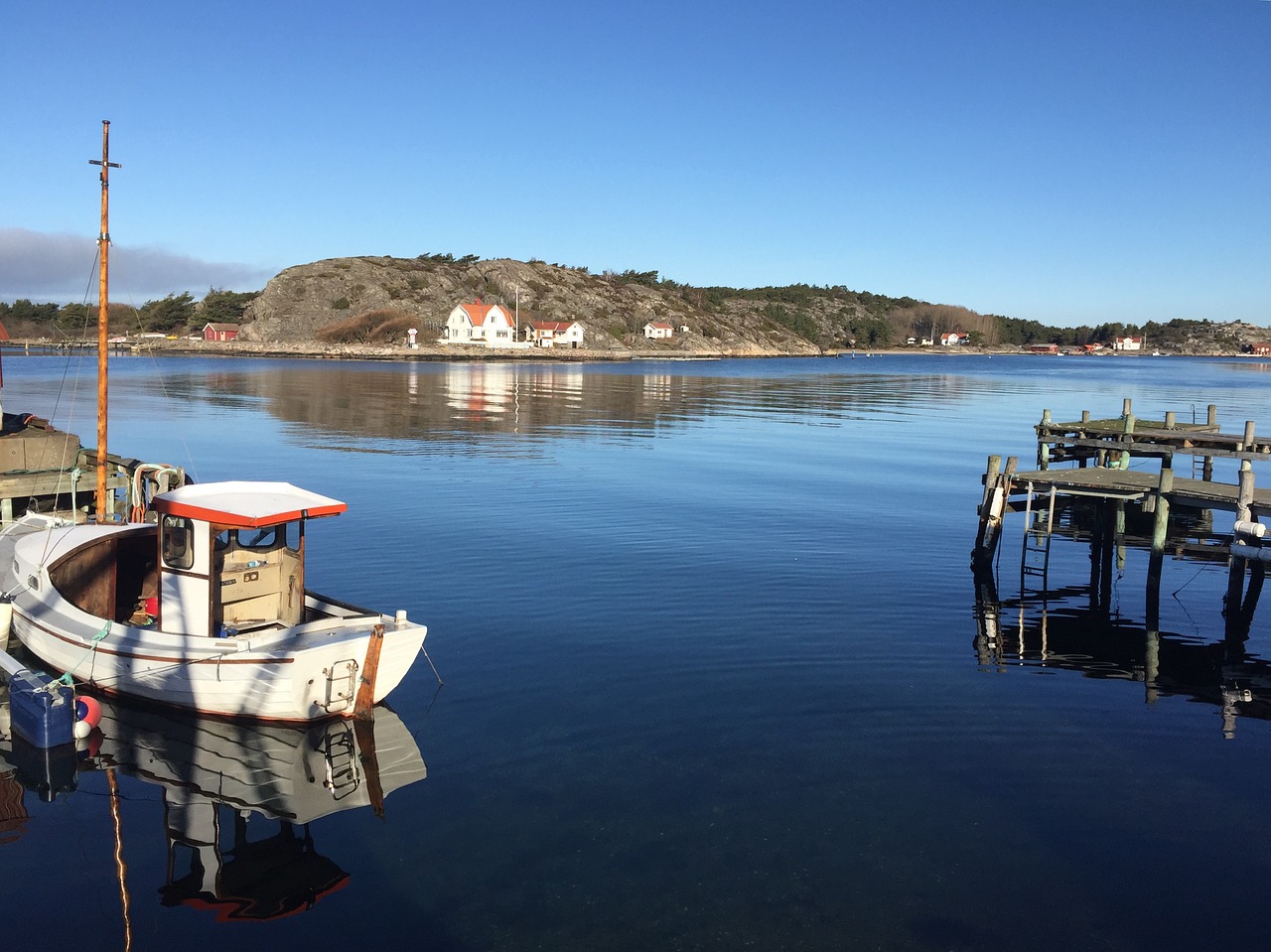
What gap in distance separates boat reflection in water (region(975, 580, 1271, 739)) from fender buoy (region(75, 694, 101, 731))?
47.8 feet

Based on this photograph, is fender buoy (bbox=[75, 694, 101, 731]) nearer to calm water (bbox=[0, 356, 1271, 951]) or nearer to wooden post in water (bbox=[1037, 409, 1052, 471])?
calm water (bbox=[0, 356, 1271, 951])

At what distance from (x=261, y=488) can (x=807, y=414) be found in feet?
183

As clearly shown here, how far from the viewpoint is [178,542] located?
14.5 metres

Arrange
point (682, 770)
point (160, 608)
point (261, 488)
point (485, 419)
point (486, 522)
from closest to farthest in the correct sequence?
point (682, 770) < point (160, 608) < point (261, 488) < point (486, 522) < point (485, 419)

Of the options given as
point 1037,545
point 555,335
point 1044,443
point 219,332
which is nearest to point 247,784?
point 1037,545

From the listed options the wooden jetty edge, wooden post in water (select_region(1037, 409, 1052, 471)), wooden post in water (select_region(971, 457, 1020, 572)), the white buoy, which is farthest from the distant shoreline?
the white buoy

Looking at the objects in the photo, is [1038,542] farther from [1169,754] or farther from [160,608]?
[160,608]

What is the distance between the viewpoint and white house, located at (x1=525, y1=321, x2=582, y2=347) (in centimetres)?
17188

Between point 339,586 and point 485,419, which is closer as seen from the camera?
point 339,586

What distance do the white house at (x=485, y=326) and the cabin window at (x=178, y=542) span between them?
150 meters

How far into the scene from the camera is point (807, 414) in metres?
68.1

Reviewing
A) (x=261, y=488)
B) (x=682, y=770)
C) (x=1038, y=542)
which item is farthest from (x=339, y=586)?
(x=1038, y=542)

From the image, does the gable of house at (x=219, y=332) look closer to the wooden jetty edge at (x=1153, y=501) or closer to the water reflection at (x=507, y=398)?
the water reflection at (x=507, y=398)

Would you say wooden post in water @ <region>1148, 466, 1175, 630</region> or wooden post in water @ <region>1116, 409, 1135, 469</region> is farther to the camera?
wooden post in water @ <region>1116, 409, 1135, 469</region>
